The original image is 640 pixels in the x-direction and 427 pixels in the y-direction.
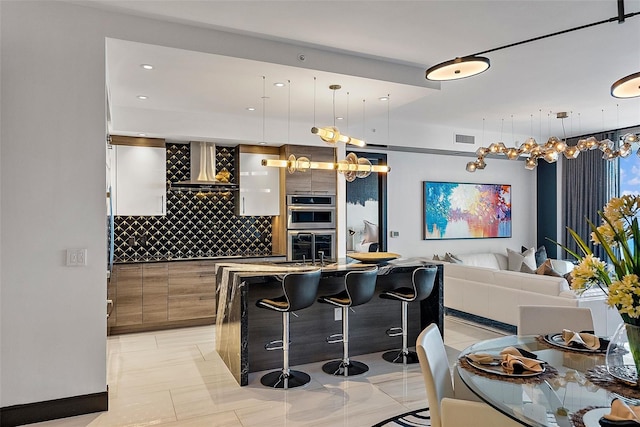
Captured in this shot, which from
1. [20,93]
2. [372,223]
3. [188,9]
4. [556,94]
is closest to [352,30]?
[188,9]

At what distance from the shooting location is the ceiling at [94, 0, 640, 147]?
10.9 ft

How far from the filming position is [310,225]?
6.38 m

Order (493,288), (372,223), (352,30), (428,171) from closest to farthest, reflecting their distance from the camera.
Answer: (352,30) < (493,288) < (372,223) < (428,171)

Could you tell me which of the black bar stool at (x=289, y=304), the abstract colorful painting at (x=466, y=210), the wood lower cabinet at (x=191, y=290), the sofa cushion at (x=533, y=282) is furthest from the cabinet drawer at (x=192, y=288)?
the abstract colorful painting at (x=466, y=210)

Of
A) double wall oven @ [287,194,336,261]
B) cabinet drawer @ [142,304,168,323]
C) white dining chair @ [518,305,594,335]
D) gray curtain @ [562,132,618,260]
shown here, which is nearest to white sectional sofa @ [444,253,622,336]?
white dining chair @ [518,305,594,335]

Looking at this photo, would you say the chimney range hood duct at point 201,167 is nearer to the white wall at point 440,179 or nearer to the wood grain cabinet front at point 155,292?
the wood grain cabinet front at point 155,292

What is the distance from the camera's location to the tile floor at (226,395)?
3.11 m

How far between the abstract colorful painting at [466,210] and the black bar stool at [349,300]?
4036 mm

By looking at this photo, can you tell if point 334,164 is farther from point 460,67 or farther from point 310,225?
point 460,67

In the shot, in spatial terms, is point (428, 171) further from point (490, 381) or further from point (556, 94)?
point (490, 381)

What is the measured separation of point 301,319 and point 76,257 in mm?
2088

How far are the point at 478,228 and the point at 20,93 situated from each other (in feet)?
24.7

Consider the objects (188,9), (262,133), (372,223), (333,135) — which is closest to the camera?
(188,9)

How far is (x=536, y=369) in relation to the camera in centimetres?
195
